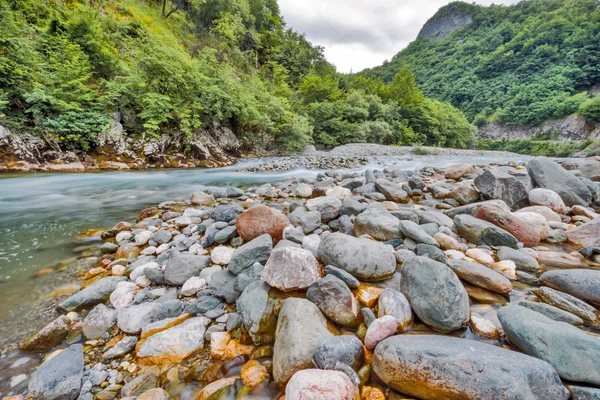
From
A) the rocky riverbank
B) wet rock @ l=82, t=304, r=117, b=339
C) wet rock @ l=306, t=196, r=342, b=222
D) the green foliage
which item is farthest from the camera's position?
the green foliage

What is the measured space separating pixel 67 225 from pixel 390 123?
94.1 ft

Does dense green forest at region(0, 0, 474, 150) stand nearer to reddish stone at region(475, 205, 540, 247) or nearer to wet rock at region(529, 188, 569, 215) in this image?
reddish stone at region(475, 205, 540, 247)

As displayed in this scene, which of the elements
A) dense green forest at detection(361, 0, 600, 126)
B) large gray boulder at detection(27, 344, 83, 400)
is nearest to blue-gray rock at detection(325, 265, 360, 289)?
large gray boulder at detection(27, 344, 83, 400)

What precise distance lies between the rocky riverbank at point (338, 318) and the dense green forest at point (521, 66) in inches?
1674

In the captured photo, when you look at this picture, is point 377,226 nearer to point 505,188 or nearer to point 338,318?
point 338,318

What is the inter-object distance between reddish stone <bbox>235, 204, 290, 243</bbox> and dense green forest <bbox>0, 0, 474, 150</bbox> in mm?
8582

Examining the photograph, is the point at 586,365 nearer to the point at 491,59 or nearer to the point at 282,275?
the point at 282,275

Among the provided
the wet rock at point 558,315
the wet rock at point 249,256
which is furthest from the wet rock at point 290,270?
A: the wet rock at point 558,315

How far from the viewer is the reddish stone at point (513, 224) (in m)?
2.53

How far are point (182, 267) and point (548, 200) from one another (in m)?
5.10

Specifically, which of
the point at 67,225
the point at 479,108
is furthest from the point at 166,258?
the point at 479,108

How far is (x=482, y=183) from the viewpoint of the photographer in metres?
4.02

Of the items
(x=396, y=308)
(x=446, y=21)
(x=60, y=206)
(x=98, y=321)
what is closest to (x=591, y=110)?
(x=396, y=308)

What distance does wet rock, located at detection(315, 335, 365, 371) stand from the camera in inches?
46.9
